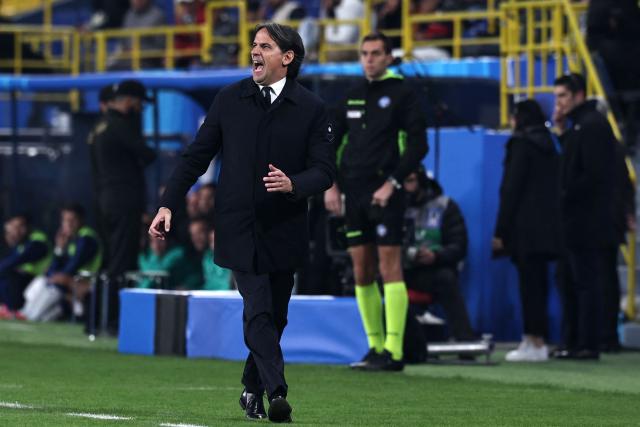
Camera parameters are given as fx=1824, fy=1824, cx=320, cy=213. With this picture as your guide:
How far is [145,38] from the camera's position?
77.9 ft

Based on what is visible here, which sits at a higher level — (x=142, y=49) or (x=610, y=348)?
(x=142, y=49)

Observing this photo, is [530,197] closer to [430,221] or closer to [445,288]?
[445,288]

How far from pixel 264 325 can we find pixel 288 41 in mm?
1368

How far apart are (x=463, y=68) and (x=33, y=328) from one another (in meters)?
5.07

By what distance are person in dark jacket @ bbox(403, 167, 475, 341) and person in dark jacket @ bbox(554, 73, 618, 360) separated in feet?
3.85

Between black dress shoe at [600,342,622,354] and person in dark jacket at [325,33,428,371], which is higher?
person in dark jacket at [325,33,428,371]

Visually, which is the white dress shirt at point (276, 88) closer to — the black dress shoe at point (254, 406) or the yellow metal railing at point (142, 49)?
the black dress shoe at point (254, 406)

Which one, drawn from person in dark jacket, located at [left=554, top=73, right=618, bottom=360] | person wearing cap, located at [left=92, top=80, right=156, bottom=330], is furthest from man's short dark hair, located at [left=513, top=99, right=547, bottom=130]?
person wearing cap, located at [left=92, top=80, right=156, bottom=330]

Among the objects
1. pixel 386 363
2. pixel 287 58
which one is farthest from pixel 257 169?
pixel 386 363

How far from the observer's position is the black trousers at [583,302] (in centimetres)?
1387

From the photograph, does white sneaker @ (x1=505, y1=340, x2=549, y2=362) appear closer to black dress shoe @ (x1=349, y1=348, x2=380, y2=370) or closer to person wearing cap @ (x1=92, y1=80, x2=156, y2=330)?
black dress shoe @ (x1=349, y1=348, x2=380, y2=370)

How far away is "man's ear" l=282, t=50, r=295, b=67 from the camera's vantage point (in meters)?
8.80

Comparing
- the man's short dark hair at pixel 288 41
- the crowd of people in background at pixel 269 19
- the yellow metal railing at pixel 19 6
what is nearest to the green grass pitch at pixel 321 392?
the man's short dark hair at pixel 288 41

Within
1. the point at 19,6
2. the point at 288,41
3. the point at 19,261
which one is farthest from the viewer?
the point at 19,6
